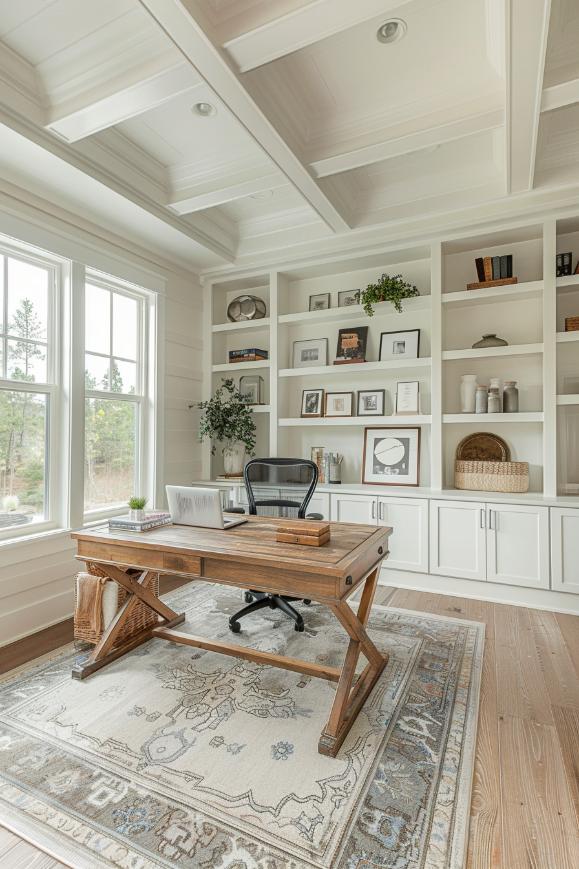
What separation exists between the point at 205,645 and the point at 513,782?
1.45 m

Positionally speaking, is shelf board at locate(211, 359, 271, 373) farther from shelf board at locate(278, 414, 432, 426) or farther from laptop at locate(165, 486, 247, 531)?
laptop at locate(165, 486, 247, 531)

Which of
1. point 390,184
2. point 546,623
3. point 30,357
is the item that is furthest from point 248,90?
point 546,623

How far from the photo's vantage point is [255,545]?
6.55 feet

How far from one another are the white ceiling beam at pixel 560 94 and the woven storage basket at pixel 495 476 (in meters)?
2.25

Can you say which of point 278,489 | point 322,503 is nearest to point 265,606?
point 278,489

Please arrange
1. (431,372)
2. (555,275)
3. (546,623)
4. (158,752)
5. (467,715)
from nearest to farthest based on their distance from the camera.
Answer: (158,752)
(467,715)
(546,623)
(555,275)
(431,372)

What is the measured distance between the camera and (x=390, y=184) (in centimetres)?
343

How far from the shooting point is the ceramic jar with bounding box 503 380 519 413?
3.44m

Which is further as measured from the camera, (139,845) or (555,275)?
(555,275)

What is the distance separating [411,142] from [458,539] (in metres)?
2.67

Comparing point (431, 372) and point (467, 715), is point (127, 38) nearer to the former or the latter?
point (431, 372)

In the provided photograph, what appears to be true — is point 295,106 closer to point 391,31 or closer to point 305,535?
point 391,31

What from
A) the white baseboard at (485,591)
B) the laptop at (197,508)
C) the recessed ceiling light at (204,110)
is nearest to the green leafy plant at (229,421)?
the white baseboard at (485,591)

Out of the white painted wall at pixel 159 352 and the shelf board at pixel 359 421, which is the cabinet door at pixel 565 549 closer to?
the shelf board at pixel 359 421
